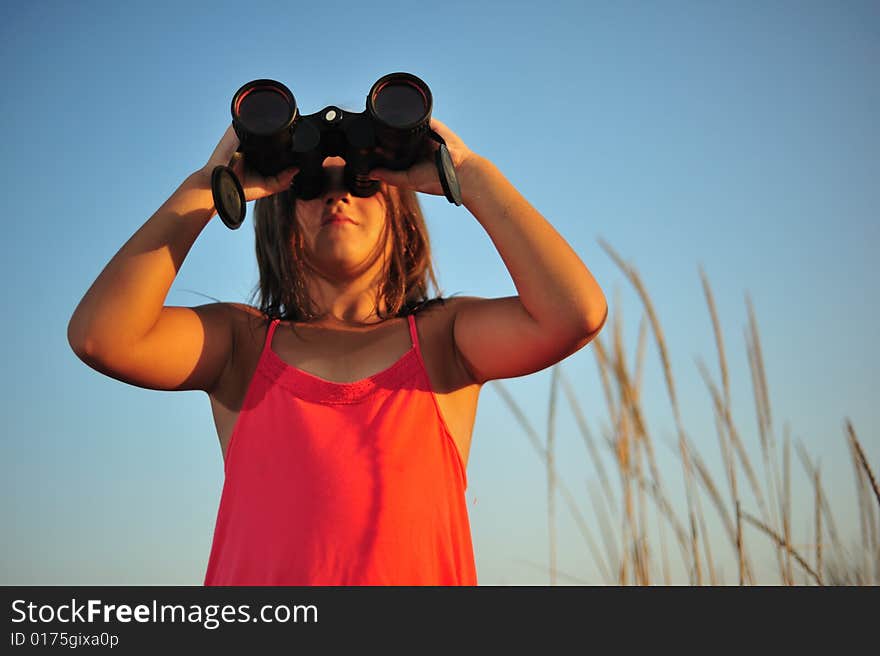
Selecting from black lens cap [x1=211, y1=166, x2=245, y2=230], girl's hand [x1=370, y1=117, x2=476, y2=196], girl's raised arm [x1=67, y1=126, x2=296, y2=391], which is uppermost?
girl's hand [x1=370, y1=117, x2=476, y2=196]

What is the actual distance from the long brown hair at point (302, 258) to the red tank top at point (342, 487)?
7.1 inches

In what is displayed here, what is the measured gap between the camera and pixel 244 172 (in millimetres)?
1377

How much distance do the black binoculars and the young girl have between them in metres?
0.03

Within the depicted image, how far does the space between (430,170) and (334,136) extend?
194mm

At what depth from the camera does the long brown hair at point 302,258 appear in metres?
1.46

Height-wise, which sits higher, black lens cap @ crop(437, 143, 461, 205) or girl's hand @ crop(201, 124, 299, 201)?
girl's hand @ crop(201, 124, 299, 201)

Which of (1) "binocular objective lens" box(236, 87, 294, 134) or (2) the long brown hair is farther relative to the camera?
(2) the long brown hair

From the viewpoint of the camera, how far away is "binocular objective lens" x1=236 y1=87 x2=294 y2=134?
4.40 feet

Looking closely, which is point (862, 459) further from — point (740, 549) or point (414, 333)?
point (414, 333)

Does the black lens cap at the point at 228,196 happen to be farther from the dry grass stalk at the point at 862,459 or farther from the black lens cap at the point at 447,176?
the dry grass stalk at the point at 862,459

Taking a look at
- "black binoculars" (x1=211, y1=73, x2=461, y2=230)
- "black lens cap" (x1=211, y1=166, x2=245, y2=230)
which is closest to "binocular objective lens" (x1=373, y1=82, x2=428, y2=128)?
"black binoculars" (x1=211, y1=73, x2=461, y2=230)

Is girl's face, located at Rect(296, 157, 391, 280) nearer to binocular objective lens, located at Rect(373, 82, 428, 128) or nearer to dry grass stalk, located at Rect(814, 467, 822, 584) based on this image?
binocular objective lens, located at Rect(373, 82, 428, 128)

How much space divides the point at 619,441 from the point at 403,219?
56 cm
